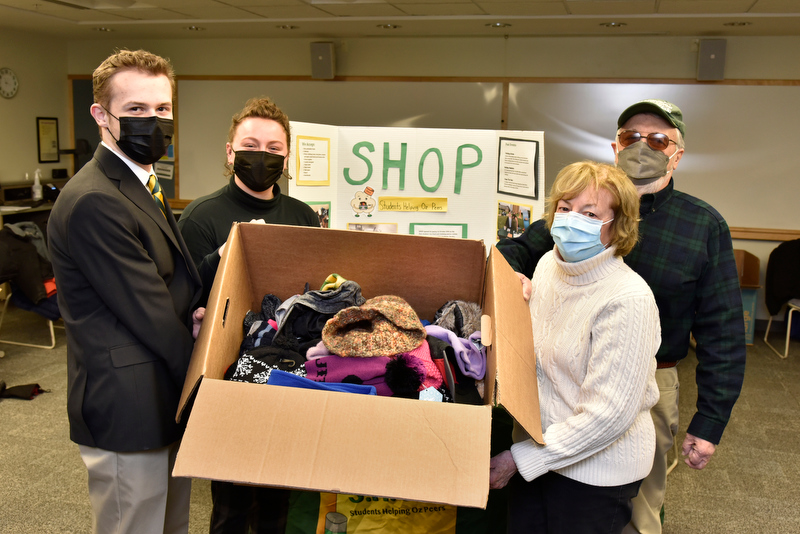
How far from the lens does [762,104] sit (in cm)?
547

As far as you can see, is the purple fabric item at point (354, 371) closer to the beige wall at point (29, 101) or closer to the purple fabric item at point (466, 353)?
the purple fabric item at point (466, 353)

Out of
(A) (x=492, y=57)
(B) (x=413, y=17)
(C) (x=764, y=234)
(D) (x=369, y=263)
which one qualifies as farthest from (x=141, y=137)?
(C) (x=764, y=234)

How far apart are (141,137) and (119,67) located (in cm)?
17

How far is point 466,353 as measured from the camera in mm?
1477

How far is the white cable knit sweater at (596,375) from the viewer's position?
1.27 metres

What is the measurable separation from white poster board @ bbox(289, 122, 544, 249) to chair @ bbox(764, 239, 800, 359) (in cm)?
331

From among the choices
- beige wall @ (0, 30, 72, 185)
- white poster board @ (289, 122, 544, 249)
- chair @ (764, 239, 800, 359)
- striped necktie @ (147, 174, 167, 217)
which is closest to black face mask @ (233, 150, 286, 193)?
striped necktie @ (147, 174, 167, 217)

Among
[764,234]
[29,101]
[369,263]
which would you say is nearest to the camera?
[369,263]

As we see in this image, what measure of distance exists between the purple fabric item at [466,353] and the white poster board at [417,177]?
1.47m

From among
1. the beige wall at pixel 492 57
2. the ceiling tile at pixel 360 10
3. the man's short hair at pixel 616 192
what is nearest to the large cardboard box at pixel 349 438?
the man's short hair at pixel 616 192

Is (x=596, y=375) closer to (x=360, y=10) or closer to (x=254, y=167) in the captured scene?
(x=254, y=167)

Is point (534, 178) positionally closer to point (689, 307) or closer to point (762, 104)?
point (689, 307)

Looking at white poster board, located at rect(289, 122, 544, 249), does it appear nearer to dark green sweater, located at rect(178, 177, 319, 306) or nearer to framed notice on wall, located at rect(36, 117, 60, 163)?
dark green sweater, located at rect(178, 177, 319, 306)

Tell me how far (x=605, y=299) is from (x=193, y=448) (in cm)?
88
